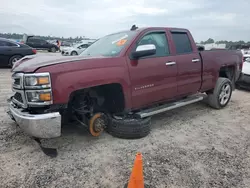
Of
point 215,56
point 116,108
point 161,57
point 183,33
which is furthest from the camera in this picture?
point 215,56

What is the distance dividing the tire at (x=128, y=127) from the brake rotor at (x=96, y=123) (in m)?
0.19

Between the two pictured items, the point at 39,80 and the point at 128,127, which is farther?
the point at 128,127

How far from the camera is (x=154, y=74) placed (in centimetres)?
396

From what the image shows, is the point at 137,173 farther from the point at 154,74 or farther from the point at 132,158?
the point at 154,74

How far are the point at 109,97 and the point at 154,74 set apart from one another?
87 centimetres

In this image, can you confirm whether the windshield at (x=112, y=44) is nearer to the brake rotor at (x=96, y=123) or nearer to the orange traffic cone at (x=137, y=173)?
the brake rotor at (x=96, y=123)

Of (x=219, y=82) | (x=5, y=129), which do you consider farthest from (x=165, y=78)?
(x=5, y=129)

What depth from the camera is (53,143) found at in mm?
3598

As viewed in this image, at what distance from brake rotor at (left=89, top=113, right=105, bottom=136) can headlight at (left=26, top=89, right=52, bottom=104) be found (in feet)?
2.56

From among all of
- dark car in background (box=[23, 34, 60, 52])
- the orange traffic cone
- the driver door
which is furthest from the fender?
dark car in background (box=[23, 34, 60, 52])

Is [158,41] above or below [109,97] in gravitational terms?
above

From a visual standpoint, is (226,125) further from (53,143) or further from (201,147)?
(53,143)

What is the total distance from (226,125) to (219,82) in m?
1.30

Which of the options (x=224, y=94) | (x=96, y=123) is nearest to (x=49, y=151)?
(x=96, y=123)
